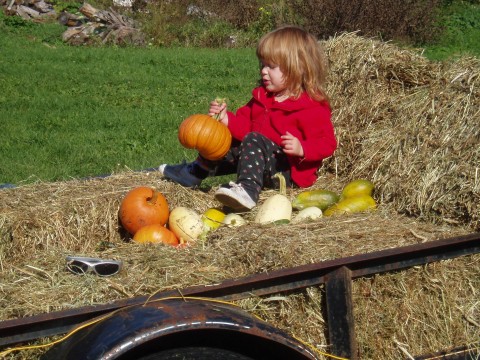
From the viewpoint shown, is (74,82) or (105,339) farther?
(74,82)

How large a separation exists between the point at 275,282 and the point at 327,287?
0.68 ft

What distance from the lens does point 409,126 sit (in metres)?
4.58

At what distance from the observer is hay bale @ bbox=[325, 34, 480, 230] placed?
3.98 metres

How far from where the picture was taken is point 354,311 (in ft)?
10.6

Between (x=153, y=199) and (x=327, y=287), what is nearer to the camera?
(x=327, y=287)

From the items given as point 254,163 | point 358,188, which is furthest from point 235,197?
point 358,188

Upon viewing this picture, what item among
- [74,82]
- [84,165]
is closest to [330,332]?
[84,165]

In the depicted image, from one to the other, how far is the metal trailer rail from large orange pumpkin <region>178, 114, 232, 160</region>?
69.3 inches

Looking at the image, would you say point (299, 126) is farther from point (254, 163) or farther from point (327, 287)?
point (327, 287)

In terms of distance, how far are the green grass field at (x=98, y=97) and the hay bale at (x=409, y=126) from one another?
7.06 feet

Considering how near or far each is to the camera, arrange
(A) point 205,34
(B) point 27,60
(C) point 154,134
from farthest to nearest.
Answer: (A) point 205,34
(B) point 27,60
(C) point 154,134

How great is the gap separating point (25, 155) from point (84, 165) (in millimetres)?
748

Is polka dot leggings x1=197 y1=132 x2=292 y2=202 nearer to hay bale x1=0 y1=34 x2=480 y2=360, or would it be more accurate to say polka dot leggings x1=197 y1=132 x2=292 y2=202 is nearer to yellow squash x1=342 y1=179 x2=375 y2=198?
hay bale x1=0 y1=34 x2=480 y2=360

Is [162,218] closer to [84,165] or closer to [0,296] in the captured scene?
[0,296]
